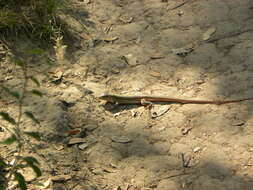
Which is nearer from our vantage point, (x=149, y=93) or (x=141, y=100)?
(x=141, y=100)

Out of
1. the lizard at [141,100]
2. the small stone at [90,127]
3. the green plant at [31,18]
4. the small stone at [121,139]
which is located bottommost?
the small stone at [121,139]

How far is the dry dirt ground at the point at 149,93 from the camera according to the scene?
10.7 ft

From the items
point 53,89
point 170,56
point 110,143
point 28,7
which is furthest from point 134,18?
point 110,143

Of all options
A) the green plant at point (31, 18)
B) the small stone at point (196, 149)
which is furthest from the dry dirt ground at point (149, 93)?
the green plant at point (31, 18)

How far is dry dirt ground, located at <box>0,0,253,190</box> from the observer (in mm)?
3271

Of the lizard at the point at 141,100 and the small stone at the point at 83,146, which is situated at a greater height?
the lizard at the point at 141,100

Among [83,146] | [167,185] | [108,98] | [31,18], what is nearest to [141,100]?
[108,98]

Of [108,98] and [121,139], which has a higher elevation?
[108,98]

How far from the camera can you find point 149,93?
418 centimetres

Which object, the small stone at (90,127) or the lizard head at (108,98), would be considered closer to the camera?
the small stone at (90,127)

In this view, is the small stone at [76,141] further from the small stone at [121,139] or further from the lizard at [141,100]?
the lizard at [141,100]

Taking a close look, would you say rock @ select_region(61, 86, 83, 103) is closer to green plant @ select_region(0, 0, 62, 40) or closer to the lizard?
the lizard

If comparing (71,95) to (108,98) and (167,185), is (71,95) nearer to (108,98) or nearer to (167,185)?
(108,98)

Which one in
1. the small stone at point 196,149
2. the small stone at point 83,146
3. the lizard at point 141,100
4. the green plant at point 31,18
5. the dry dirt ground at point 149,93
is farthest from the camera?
the green plant at point 31,18
